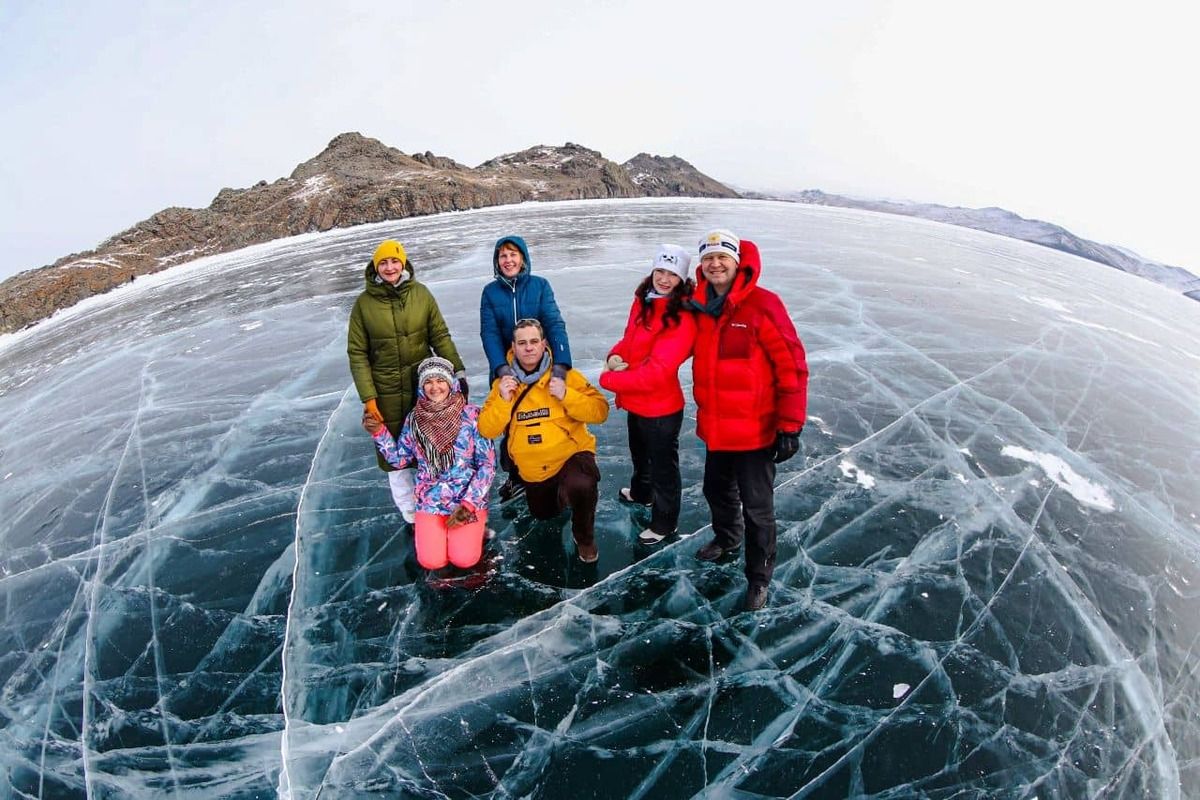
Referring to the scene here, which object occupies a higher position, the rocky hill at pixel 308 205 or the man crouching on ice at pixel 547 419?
the rocky hill at pixel 308 205

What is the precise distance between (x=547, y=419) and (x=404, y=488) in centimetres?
109

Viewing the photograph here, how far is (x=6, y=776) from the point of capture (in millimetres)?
2207

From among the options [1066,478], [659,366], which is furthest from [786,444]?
[1066,478]

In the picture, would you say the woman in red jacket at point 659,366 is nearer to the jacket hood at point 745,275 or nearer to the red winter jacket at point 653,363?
the red winter jacket at point 653,363

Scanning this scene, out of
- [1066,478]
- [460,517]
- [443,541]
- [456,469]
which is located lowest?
[1066,478]

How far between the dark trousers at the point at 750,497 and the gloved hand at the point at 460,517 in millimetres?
1322

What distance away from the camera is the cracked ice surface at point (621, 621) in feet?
6.92

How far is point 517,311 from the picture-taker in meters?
3.16

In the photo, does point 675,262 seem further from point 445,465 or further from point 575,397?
point 445,465

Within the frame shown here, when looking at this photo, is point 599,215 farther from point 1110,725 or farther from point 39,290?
point 1110,725

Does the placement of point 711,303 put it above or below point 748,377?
above

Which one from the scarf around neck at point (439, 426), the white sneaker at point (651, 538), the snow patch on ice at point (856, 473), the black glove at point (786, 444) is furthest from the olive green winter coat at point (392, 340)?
the snow patch on ice at point (856, 473)

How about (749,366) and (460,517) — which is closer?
(749,366)

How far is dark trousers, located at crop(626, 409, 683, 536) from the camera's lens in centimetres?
279
